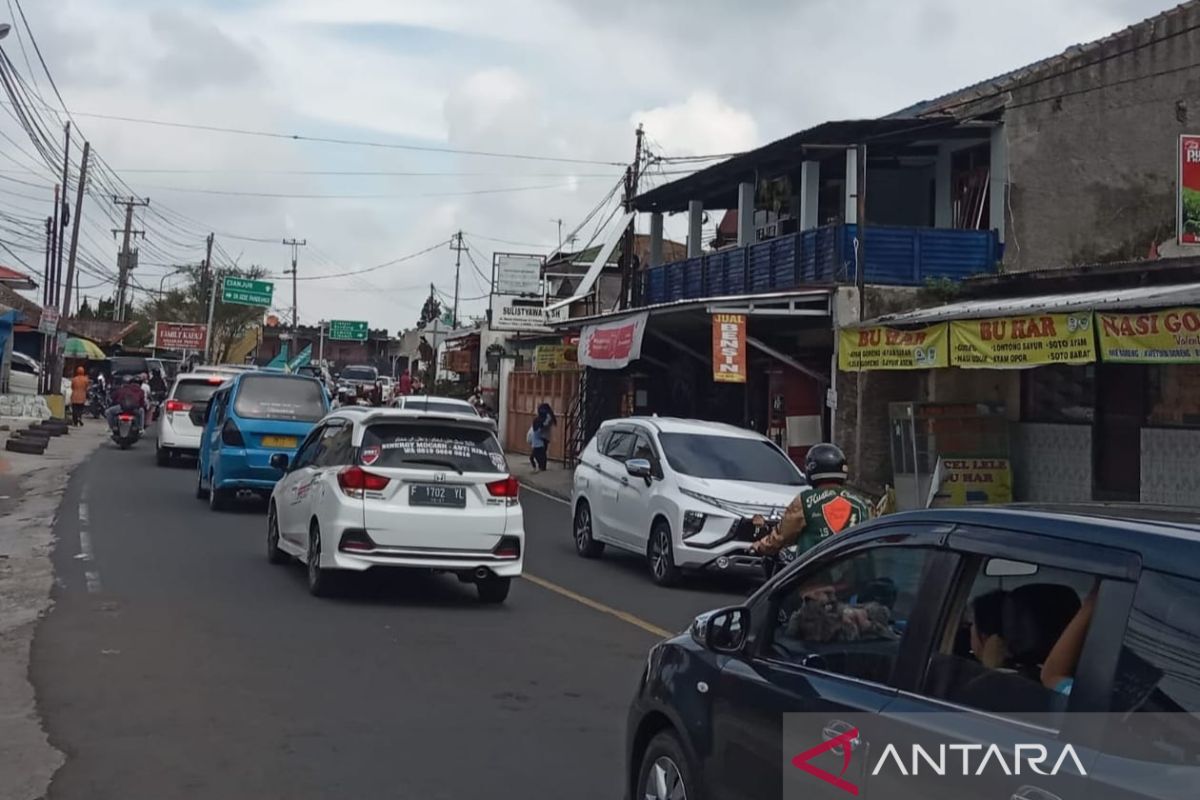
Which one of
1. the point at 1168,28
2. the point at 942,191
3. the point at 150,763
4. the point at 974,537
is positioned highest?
the point at 1168,28

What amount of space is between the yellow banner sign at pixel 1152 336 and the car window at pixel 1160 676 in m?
→ 12.0

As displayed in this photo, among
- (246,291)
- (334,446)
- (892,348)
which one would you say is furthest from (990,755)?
(246,291)

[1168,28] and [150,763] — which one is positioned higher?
[1168,28]

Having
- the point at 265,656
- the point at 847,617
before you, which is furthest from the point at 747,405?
the point at 847,617

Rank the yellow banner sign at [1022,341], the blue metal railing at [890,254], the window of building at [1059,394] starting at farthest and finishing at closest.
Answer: the blue metal railing at [890,254], the window of building at [1059,394], the yellow banner sign at [1022,341]

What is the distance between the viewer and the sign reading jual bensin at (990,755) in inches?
117

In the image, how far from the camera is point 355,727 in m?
7.65

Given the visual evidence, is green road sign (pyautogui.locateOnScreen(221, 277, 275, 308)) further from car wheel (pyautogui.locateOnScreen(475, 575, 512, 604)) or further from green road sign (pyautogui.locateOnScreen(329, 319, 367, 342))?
car wheel (pyautogui.locateOnScreen(475, 575, 512, 604))

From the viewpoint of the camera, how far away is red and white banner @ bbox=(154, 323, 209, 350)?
211 ft

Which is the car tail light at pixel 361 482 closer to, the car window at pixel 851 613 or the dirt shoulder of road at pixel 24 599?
the dirt shoulder of road at pixel 24 599

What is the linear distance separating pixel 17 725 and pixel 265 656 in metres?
2.25

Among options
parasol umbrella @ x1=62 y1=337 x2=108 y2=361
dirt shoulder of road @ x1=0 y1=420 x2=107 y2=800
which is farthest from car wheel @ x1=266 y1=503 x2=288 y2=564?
parasol umbrella @ x1=62 y1=337 x2=108 y2=361

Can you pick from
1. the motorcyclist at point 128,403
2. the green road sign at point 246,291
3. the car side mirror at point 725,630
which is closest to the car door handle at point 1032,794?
the car side mirror at point 725,630

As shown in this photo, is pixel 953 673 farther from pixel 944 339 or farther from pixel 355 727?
pixel 944 339
